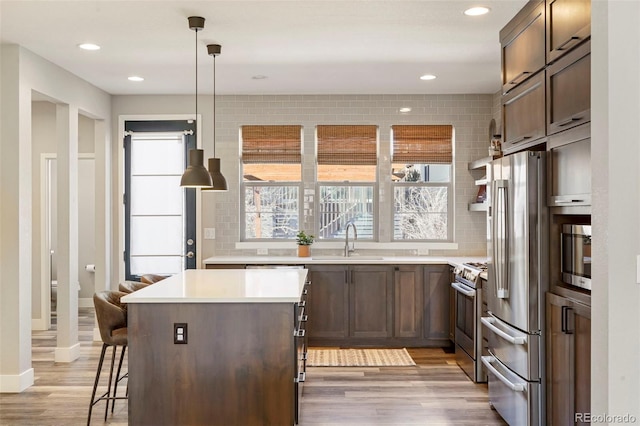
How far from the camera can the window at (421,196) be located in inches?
261

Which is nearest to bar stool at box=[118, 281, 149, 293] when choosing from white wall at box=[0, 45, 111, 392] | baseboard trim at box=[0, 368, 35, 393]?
white wall at box=[0, 45, 111, 392]

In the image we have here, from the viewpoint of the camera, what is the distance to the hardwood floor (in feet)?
12.9

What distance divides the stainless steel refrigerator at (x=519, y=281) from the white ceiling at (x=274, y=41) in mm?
1186

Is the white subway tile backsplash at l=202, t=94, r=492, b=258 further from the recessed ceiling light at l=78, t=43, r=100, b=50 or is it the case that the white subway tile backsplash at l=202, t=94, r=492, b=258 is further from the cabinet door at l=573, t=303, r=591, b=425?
the cabinet door at l=573, t=303, r=591, b=425

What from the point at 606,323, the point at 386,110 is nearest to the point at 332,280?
the point at 386,110

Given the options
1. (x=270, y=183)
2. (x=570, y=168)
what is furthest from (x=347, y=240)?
(x=570, y=168)

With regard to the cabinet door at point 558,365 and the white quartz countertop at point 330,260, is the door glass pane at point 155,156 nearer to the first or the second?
the white quartz countertop at point 330,260

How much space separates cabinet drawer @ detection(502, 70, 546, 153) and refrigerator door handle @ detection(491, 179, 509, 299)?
0.33 metres

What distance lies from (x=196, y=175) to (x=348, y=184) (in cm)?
278

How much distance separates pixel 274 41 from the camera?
4.56 meters

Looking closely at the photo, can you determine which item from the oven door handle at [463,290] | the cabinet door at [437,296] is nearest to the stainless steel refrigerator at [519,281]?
the oven door handle at [463,290]

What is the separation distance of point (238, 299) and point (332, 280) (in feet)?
9.00

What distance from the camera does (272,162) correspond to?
6.66m

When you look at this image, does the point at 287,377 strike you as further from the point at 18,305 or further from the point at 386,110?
the point at 386,110
